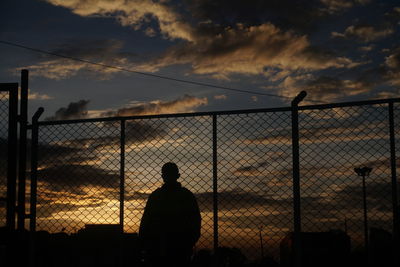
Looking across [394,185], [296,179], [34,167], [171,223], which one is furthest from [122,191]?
[394,185]

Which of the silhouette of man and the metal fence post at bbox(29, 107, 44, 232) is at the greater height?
the metal fence post at bbox(29, 107, 44, 232)

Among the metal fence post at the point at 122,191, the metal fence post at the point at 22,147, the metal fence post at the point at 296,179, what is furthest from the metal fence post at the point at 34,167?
the metal fence post at the point at 296,179

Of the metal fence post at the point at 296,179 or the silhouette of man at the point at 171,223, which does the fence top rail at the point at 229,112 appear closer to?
the metal fence post at the point at 296,179

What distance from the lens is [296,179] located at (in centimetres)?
508

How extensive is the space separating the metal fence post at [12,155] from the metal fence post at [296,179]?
3.74 metres

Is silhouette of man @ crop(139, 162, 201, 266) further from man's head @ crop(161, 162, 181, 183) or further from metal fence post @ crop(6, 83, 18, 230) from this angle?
metal fence post @ crop(6, 83, 18, 230)

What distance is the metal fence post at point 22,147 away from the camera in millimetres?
5918

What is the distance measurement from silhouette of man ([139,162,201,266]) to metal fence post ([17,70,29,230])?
7.21 ft

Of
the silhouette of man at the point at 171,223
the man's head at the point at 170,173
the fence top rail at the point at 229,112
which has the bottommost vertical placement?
the silhouette of man at the point at 171,223

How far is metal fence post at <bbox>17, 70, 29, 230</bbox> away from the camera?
5.92m

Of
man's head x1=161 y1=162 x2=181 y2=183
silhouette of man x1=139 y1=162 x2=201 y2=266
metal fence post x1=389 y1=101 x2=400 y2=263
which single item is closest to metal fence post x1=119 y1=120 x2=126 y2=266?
silhouette of man x1=139 y1=162 x2=201 y2=266

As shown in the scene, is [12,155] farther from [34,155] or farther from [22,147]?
[34,155]

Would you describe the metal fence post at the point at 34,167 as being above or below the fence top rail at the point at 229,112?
below

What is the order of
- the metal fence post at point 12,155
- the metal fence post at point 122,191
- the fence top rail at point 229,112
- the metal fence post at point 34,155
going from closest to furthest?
the fence top rail at point 229,112 < the metal fence post at point 122,191 < the metal fence post at point 12,155 < the metal fence post at point 34,155
